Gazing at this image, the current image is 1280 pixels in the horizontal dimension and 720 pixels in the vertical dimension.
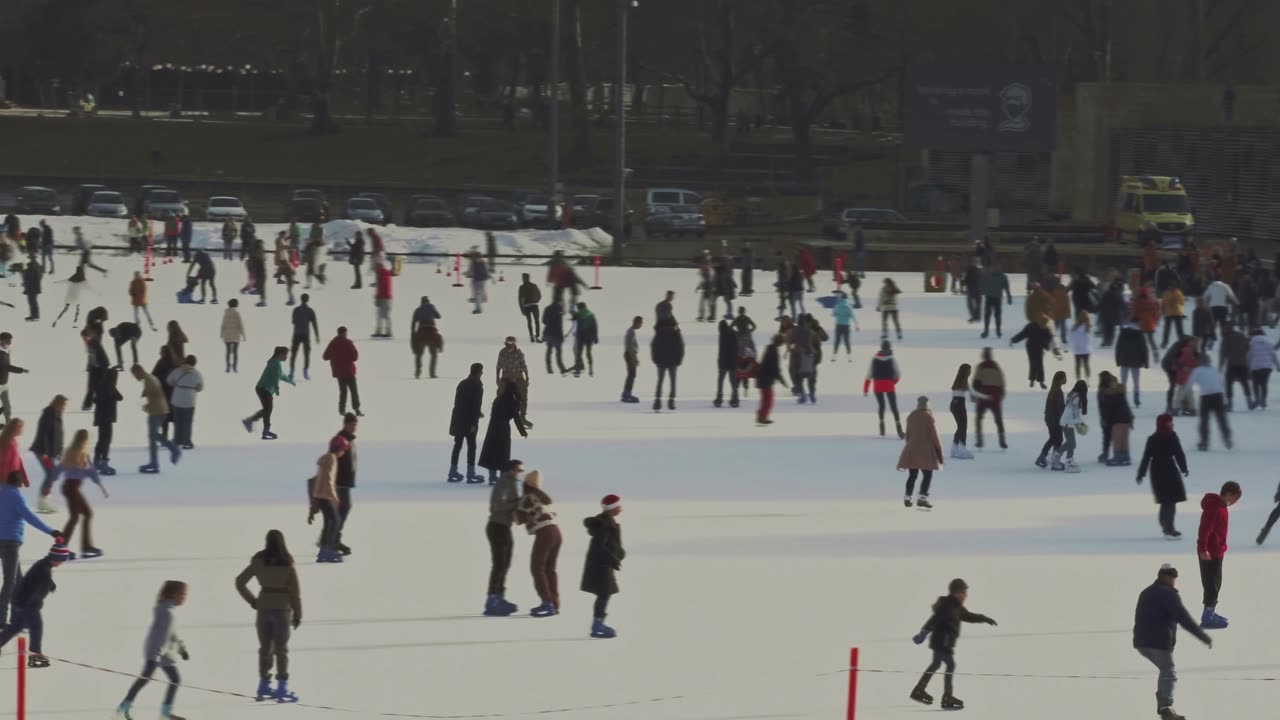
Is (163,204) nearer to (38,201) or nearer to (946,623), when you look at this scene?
(38,201)

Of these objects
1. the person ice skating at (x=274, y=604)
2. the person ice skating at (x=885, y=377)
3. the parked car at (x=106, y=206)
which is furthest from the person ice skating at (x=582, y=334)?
the parked car at (x=106, y=206)

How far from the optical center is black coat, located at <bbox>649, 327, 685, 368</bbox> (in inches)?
1015

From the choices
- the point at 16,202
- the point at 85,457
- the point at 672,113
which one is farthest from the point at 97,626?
the point at 672,113

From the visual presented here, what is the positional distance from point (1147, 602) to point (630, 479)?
9.40 meters

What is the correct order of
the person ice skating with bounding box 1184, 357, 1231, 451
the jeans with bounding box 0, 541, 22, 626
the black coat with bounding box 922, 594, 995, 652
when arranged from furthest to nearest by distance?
1. the person ice skating with bounding box 1184, 357, 1231, 451
2. the jeans with bounding box 0, 541, 22, 626
3. the black coat with bounding box 922, 594, 995, 652

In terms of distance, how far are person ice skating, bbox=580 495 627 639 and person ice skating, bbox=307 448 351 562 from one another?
2730mm

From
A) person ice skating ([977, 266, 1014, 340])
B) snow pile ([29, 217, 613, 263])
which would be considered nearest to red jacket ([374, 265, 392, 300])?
person ice skating ([977, 266, 1014, 340])

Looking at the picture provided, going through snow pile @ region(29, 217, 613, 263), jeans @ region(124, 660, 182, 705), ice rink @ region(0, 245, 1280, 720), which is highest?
snow pile @ region(29, 217, 613, 263)

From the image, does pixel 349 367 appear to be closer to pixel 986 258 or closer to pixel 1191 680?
pixel 1191 680

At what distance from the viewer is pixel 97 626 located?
13672 millimetres

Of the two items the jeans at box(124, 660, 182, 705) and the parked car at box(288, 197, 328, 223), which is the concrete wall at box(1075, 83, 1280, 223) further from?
the jeans at box(124, 660, 182, 705)

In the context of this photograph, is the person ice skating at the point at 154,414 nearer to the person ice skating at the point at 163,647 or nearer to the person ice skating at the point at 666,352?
the person ice skating at the point at 666,352

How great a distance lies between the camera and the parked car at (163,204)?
199ft

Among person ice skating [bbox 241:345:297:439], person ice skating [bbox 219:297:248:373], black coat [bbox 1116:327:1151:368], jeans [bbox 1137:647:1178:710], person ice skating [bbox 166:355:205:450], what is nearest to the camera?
jeans [bbox 1137:647:1178:710]
